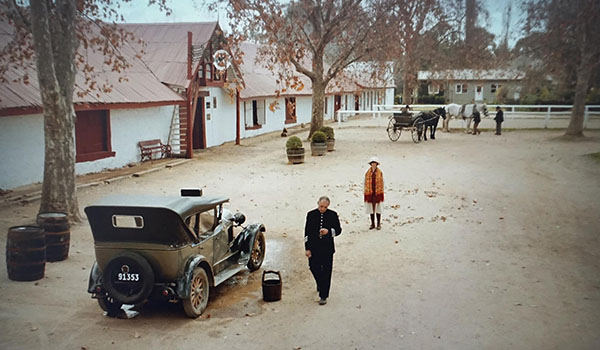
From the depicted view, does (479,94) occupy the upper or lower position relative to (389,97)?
upper

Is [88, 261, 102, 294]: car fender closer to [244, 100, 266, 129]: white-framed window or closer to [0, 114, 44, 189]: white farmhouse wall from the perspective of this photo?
[0, 114, 44, 189]: white farmhouse wall

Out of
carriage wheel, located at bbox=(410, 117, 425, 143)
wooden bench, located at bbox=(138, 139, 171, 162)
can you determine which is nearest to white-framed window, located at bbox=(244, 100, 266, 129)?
wooden bench, located at bbox=(138, 139, 171, 162)

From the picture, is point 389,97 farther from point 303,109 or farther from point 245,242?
point 245,242

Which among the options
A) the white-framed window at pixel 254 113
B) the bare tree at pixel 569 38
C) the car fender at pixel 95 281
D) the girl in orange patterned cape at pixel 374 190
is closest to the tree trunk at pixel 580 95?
the bare tree at pixel 569 38

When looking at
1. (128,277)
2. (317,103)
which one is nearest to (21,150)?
(128,277)

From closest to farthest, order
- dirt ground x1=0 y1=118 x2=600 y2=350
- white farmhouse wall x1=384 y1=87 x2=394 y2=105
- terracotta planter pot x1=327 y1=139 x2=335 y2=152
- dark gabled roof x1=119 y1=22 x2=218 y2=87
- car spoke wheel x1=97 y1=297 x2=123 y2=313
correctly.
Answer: dirt ground x1=0 y1=118 x2=600 y2=350 < car spoke wheel x1=97 y1=297 x2=123 y2=313 < dark gabled roof x1=119 y1=22 x2=218 y2=87 < terracotta planter pot x1=327 y1=139 x2=335 y2=152 < white farmhouse wall x1=384 y1=87 x2=394 y2=105

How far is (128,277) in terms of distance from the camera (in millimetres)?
6949

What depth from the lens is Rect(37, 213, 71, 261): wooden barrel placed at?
962 centimetres

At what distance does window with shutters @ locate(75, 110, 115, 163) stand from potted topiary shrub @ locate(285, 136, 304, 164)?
23.1 ft

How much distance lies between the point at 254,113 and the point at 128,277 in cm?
2775

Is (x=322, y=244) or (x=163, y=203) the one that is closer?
(x=163, y=203)

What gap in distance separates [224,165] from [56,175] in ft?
33.2

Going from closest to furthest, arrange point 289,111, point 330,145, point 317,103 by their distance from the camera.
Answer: point 330,145 < point 317,103 < point 289,111

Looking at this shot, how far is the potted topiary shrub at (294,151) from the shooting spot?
863 inches
